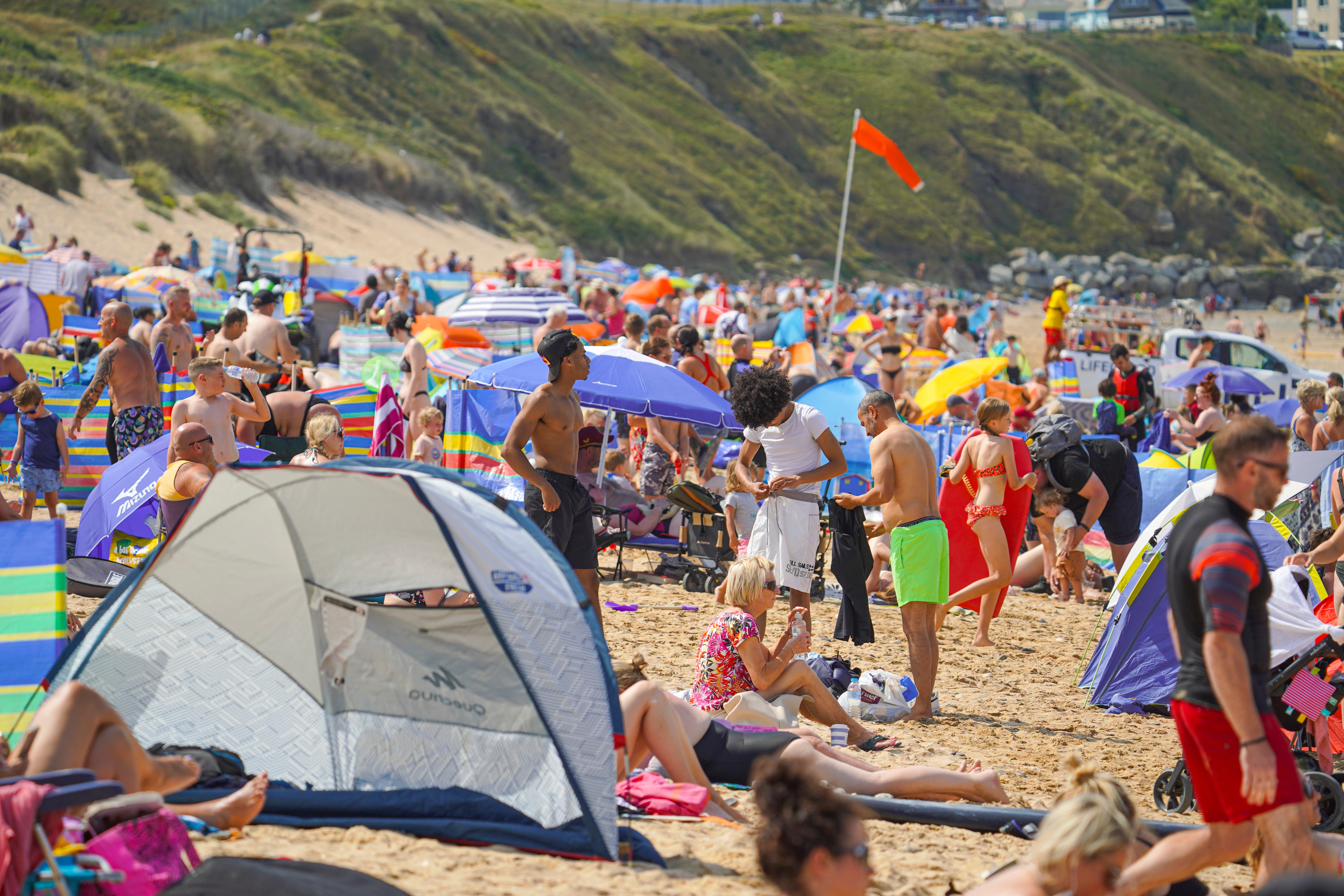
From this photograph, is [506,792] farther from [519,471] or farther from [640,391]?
[640,391]

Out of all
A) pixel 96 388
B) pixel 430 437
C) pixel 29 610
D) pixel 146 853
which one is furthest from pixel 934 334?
pixel 146 853

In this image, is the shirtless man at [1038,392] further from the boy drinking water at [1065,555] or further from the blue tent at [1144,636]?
the blue tent at [1144,636]

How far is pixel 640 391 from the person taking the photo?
7.61 metres

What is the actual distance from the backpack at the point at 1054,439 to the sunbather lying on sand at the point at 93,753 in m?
6.14

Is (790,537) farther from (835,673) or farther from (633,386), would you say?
(633,386)

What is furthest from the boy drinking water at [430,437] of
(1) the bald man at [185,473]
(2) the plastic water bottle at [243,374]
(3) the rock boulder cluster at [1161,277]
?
(3) the rock boulder cluster at [1161,277]

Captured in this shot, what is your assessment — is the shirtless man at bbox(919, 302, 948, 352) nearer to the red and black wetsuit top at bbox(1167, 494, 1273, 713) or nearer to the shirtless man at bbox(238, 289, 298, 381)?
the shirtless man at bbox(238, 289, 298, 381)

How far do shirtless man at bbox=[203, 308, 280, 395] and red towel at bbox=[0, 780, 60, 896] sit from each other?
20.6 feet

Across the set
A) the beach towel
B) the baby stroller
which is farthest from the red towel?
the baby stroller

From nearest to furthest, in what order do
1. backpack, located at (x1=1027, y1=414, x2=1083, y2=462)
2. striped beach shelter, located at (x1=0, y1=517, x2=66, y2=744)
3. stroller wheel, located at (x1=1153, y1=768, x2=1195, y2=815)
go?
striped beach shelter, located at (x1=0, y1=517, x2=66, y2=744) → stroller wheel, located at (x1=1153, y1=768, x2=1195, y2=815) → backpack, located at (x1=1027, y1=414, x2=1083, y2=462)

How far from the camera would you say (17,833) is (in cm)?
272

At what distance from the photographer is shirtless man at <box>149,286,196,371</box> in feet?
30.2

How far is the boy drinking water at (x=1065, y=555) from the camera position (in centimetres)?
834

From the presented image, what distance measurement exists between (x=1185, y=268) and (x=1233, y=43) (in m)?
41.4
